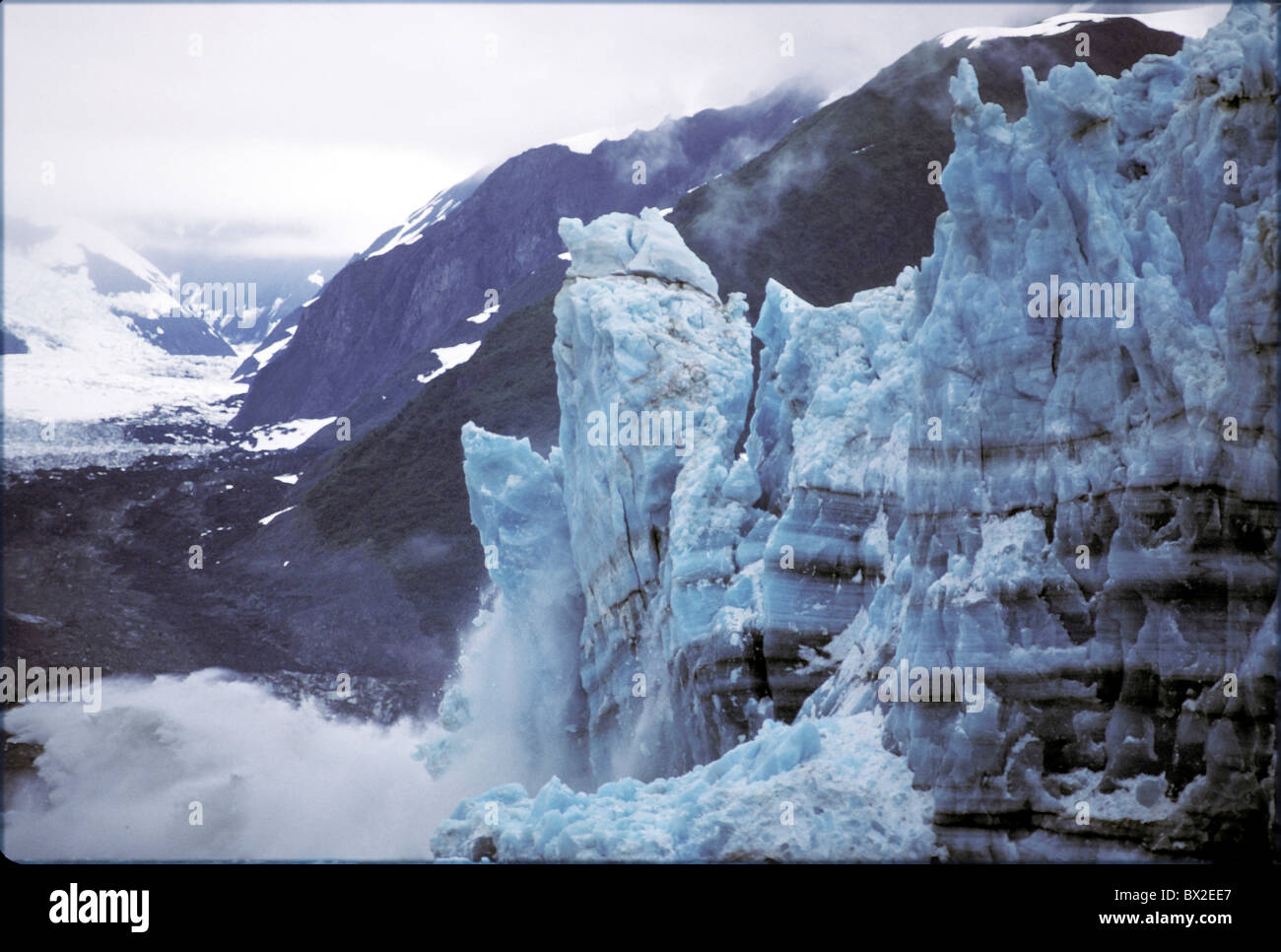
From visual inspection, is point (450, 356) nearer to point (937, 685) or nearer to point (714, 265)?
point (714, 265)

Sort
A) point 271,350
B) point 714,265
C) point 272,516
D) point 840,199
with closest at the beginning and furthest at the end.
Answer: point 714,265, point 840,199, point 272,516, point 271,350

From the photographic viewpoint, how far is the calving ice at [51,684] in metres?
35.2

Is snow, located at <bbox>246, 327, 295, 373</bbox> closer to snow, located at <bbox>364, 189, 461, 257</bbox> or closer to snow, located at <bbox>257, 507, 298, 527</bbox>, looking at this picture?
snow, located at <bbox>257, 507, 298, 527</bbox>

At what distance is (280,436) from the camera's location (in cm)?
6525

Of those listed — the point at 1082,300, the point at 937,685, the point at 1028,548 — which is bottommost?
the point at 937,685

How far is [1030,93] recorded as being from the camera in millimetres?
12523

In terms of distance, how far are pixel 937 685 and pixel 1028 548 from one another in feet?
5.01

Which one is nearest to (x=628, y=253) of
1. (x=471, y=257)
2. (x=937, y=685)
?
(x=937, y=685)

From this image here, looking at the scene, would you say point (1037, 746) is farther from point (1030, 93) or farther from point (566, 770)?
point (566, 770)

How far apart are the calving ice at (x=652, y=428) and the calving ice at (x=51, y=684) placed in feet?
73.6

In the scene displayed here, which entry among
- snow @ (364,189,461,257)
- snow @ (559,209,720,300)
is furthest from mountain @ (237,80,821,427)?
snow @ (559,209,720,300)

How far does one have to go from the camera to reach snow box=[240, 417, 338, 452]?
211ft
